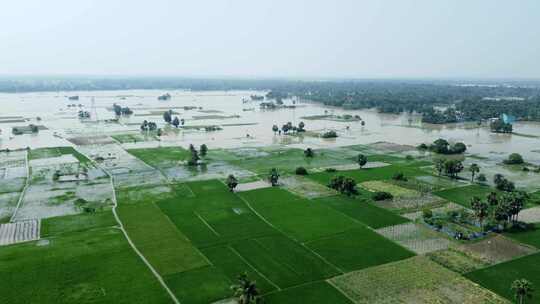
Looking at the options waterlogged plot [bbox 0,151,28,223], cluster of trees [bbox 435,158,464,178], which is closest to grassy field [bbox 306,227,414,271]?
cluster of trees [bbox 435,158,464,178]

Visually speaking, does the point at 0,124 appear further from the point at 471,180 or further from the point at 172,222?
the point at 471,180

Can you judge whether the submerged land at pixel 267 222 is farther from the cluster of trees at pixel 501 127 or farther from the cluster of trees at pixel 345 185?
the cluster of trees at pixel 501 127

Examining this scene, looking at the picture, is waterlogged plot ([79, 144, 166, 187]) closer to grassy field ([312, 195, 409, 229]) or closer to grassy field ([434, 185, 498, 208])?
grassy field ([312, 195, 409, 229])

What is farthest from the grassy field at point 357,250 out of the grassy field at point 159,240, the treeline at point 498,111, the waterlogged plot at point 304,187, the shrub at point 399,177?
the treeline at point 498,111

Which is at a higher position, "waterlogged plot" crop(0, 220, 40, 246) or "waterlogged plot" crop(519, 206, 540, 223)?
"waterlogged plot" crop(0, 220, 40, 246)

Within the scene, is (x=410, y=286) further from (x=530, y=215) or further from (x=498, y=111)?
(x=498, y=111)

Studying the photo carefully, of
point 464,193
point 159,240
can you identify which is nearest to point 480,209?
point 464,193

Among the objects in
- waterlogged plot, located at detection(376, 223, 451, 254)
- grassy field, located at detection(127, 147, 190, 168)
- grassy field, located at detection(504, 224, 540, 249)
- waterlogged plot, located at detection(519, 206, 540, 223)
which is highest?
grassy field, located at detection(127, 147, 190, 168)

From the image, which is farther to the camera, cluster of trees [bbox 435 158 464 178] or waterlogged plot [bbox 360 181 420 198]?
cluster of trees [bbox 435 158 464 178]
